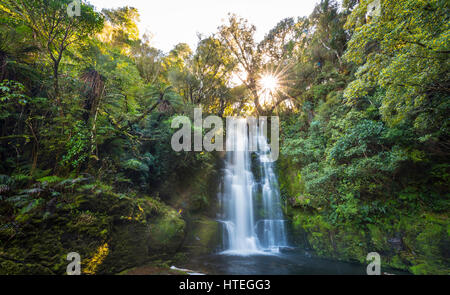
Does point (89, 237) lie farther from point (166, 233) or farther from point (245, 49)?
point (245, 49)

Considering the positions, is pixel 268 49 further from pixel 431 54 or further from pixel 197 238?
pixel 197 238

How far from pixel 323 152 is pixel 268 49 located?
13.0m

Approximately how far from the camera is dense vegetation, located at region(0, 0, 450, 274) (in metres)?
3.83

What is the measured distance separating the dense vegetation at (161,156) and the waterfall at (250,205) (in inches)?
43.7

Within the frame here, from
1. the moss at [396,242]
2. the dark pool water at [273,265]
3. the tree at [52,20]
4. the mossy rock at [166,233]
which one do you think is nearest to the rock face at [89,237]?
the mossy rock at [166,233]

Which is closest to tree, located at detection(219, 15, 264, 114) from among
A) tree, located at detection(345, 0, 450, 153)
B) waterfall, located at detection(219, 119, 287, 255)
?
waterfall, located at detection(219, 119, 287, 255)

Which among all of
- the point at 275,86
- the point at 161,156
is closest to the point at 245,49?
the point at 275,86

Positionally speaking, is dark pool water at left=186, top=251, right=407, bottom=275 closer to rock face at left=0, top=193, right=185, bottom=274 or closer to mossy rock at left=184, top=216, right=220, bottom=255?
mossy rock at left=184, top=216, right=220, bottom=255

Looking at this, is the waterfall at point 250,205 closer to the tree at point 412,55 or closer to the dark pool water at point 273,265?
the dark pool water at point 273,265

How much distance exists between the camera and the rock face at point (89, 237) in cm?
316

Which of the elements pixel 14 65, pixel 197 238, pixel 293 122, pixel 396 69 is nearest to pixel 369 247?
pixel 396 69

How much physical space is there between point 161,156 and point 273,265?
7279 mm

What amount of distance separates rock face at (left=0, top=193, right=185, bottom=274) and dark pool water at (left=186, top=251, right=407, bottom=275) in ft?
5.57

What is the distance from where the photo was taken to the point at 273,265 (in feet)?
22.6
